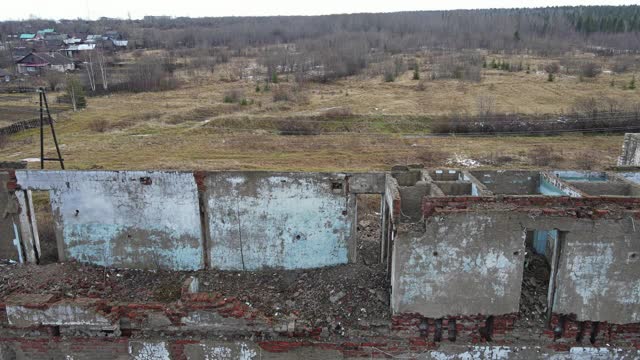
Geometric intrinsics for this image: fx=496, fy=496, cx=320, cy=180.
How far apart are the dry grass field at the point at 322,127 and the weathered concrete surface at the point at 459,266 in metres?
12.0

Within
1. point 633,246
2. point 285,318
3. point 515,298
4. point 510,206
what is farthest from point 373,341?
point 633,246

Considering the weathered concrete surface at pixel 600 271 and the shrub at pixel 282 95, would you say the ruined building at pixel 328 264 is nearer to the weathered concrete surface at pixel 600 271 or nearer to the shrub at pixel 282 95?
the weathered concrete surface at pixel 600 271

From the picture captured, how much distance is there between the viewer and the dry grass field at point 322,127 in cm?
2059

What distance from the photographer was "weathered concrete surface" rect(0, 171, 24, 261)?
30.2 ft

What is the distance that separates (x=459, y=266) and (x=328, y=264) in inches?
110

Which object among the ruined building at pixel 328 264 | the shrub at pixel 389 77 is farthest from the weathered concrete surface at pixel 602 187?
the shrub at pixel 389 77

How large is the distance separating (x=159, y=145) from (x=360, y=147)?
927cm

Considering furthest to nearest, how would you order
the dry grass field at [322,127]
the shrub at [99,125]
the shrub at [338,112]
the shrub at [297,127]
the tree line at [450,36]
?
the tree line at [450,36] < the shrub at [338,112] < the shrub at [99,125] < the shrub at [297,127] < the dry grass field at [322,127]

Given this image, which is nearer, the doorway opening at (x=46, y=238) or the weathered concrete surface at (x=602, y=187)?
the weathered concrete surface at (x=602, y=187)

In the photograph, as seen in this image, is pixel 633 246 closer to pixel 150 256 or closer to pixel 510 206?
pixel 510 206

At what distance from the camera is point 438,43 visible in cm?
7031

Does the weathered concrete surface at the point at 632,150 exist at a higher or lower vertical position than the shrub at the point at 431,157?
higher

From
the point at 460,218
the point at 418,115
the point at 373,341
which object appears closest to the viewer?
the point at 460,218

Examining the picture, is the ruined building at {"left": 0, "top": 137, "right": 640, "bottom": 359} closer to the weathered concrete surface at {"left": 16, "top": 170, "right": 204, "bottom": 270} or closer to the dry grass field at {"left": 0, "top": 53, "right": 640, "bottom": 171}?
the weathered concrete surface at {"left": 16, "top": 170, "right": 204, "bottom": 270}
